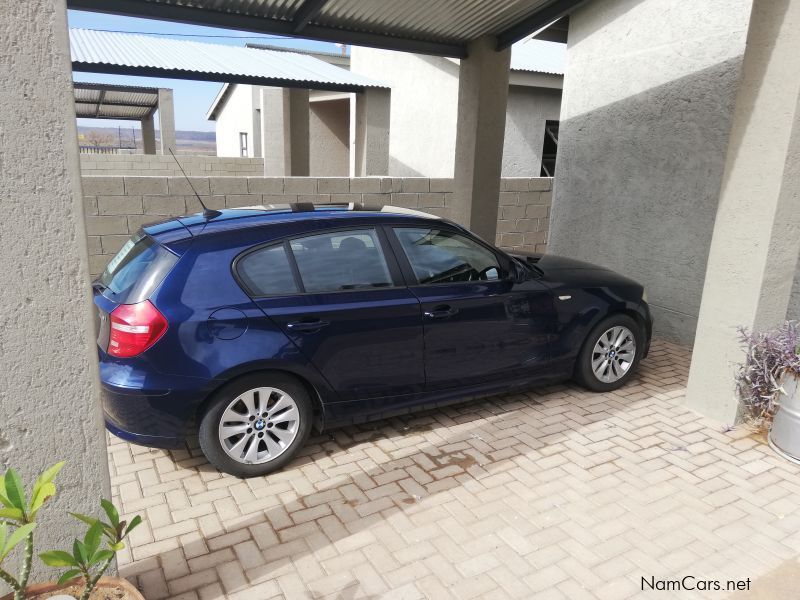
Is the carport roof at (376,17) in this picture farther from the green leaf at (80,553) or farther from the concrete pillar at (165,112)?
the concrete pillar at (165,112)

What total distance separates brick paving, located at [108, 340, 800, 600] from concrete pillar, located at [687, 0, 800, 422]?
769mm

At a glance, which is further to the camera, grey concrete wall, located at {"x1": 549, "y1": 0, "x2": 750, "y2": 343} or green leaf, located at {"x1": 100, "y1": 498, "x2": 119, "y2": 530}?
grey concrete wall, located at {"x1": 549, "y1": 0, "x2": 750, "y2": 343}

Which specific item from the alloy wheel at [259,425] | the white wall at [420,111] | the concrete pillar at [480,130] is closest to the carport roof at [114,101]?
the white wall at [420,111]

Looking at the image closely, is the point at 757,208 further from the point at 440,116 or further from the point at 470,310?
the point at 440,116

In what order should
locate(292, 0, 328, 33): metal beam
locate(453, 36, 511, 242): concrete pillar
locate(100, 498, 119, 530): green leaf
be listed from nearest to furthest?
locate(100, 498, 119, 530): green leaf → locate(292, 0, 328, 33): metal beam → locate(453, 36, 511, 242): concrete pillar

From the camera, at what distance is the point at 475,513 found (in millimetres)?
3660

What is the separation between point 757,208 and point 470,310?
7.31 ft

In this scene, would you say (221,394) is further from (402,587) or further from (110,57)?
(110,57)

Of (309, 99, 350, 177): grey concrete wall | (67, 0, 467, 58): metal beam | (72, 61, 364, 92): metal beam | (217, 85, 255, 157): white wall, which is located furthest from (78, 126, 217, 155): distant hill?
(67, 0, 467, 58): metal beam

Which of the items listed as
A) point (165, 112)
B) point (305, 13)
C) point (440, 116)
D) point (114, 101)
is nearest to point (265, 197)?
point (305, 13)

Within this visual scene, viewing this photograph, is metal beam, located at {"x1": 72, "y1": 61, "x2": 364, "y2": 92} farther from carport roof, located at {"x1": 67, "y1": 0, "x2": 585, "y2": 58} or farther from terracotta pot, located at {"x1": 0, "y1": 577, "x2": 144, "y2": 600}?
terracotta pot, located at {"x1": 0, "y1": 577, "x2": 144, "y2": 600}

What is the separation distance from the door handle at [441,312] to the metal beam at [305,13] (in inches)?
119

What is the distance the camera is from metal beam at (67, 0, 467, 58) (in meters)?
5.29

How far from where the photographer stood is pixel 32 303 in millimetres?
2307
